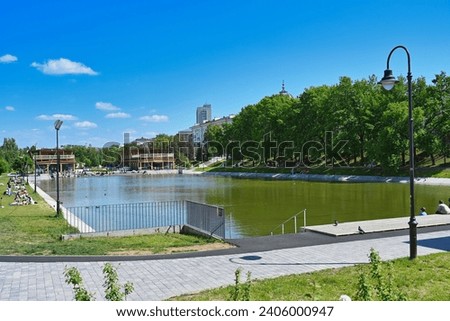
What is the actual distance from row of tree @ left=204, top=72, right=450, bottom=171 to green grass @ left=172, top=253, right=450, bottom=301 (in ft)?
144

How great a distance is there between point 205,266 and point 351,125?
53833 mm

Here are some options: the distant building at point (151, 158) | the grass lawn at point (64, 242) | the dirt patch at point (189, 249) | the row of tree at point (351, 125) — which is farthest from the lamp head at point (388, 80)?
the distant building at point (151, 158)

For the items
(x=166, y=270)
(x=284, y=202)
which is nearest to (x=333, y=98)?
(x=284, y=202)

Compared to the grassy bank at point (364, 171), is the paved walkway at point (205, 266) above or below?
below

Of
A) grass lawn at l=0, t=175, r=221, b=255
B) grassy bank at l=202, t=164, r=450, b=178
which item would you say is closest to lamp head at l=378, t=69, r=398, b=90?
grass lawn at l=0, t=175, r=221, b=255

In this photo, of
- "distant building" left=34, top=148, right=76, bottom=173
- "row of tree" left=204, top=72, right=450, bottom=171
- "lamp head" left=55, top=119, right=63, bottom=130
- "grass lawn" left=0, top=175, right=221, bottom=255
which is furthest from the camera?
"distant building" left=34, top=148, right=76, bottom=173

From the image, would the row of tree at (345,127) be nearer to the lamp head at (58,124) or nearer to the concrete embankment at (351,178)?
the concrete embankment at (351,178)

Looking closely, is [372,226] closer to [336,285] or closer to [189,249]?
[189,249]

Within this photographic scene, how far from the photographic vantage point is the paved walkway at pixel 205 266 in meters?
8.03

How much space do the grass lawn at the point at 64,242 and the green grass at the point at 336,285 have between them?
4499 millimetres

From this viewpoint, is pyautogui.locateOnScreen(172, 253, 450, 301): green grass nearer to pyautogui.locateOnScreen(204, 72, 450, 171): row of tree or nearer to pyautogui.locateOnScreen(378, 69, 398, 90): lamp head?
pyautogui.locateOnScreen(378, 69, 398, 90): lamp head

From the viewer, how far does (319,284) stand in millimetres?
8008

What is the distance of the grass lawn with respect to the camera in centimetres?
1191

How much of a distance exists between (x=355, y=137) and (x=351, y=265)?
53227mm
